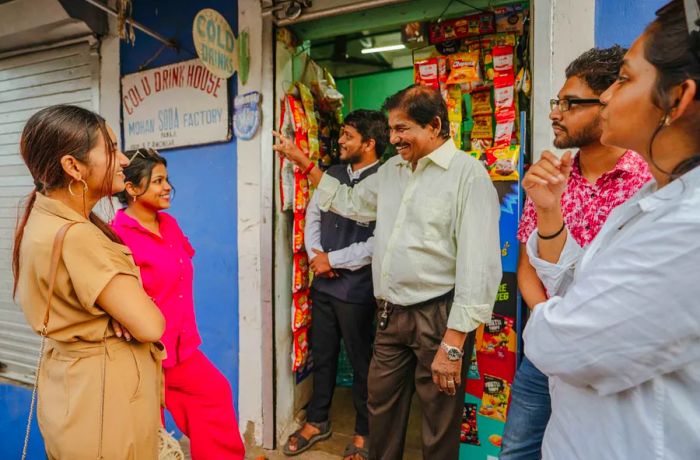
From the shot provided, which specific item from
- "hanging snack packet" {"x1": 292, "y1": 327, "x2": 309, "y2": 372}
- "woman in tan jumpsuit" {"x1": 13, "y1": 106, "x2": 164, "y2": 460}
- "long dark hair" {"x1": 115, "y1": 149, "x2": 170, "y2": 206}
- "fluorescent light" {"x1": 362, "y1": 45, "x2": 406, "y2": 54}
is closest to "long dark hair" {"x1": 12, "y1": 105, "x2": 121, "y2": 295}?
"woman in tan jumpsuit" {"x1": 13, "y1": 106, "x2": 164, "y2": 460}

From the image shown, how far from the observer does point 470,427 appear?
2314 millimetres

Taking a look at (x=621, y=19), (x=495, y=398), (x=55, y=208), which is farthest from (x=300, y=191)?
(x=621, y=19)

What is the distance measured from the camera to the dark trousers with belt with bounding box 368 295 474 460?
6.48ft

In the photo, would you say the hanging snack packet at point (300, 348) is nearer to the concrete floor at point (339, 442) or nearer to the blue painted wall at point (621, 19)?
the concrete floor at point (339, 442)

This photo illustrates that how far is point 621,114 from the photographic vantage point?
2.84 ft

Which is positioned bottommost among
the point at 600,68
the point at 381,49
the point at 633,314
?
the point at 633,314

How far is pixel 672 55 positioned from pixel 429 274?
1.32 m

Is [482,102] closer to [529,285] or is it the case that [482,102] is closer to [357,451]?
[529,285]

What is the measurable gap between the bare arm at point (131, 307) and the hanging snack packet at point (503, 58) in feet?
7.25

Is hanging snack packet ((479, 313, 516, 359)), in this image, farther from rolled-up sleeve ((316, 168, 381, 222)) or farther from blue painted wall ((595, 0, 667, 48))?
blue painted wall ((595, 0, 667, 48))

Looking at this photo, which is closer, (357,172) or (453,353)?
(453,353)

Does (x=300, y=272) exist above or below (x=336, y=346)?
above

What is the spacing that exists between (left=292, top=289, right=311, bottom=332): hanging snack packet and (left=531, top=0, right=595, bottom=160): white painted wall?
1.81m

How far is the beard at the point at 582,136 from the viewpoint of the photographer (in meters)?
1.46
